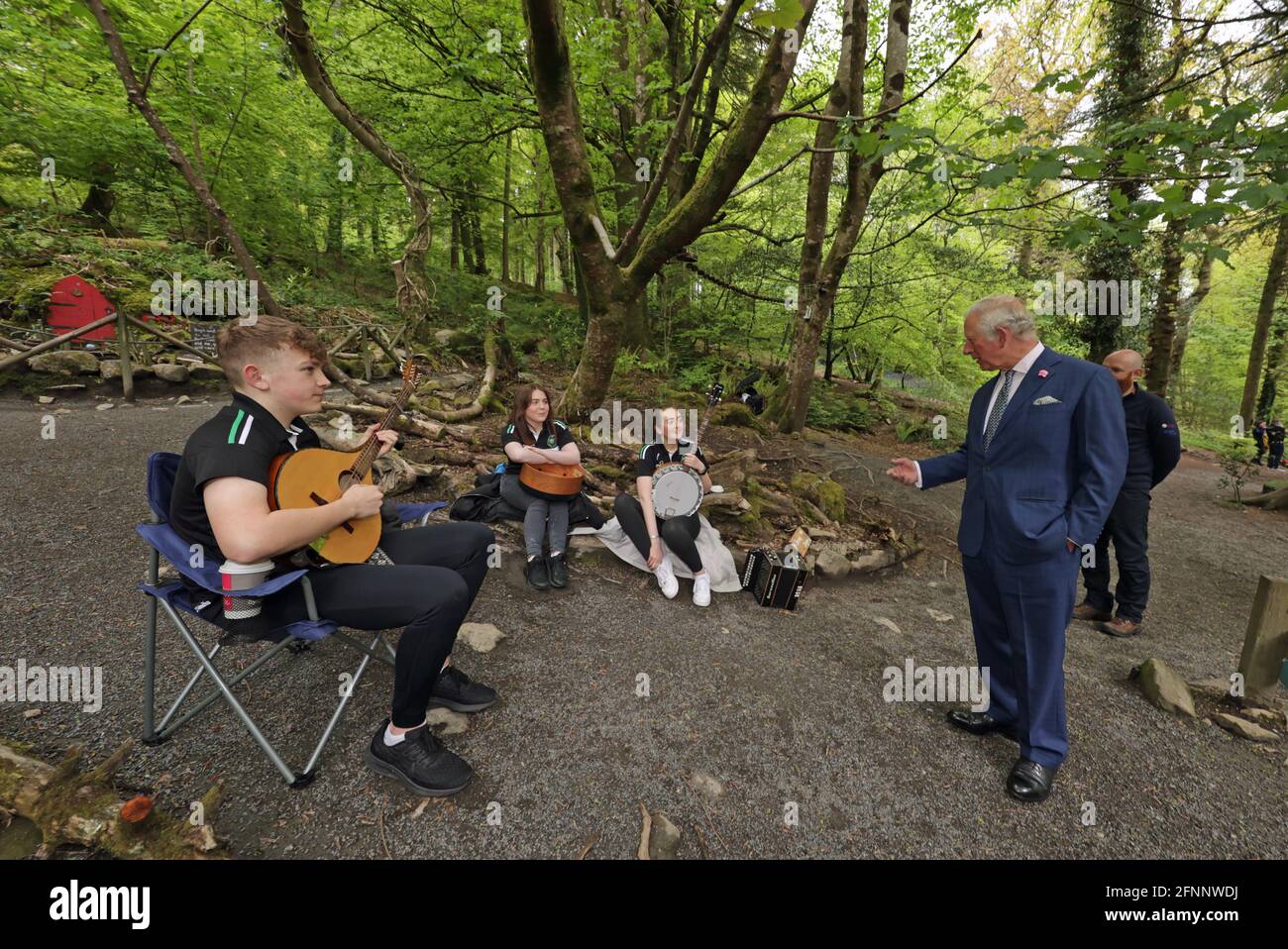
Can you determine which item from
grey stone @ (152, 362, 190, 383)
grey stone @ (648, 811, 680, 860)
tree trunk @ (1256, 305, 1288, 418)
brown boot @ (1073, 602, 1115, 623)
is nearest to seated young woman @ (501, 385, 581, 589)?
grey stone @ (648, 811, 680, 860)

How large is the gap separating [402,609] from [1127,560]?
5.35 m

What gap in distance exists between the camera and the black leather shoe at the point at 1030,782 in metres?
2.36

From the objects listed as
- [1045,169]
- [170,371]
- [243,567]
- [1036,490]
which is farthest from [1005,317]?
[170,371]

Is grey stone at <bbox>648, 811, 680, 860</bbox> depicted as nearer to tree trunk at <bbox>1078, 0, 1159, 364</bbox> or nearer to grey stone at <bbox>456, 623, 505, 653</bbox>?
grey stone at <bbox>456, 623, 505, 653</bbox>

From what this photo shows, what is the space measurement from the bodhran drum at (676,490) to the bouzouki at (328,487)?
7.18 feet

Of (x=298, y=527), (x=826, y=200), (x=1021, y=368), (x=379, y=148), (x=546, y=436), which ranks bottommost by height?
(x=298, y=527)

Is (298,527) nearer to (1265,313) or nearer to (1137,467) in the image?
(1137,467)

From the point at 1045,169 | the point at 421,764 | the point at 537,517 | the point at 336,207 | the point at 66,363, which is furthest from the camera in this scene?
the point at 336,207

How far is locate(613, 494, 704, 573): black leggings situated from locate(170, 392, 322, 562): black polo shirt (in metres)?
2.59

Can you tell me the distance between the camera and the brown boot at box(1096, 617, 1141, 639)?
4.21 meters

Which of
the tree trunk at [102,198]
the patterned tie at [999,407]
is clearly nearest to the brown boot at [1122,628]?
the patterned tie at [999,407]

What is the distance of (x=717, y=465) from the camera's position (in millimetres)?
6000

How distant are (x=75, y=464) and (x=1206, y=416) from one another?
40.6 m

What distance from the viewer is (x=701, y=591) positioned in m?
3.98
